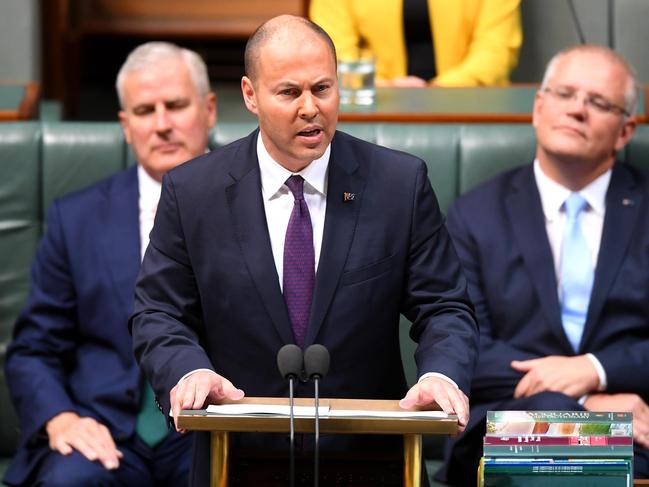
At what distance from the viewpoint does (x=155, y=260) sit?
2207 millimetres

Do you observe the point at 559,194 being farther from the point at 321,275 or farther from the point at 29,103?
the point at 29,103

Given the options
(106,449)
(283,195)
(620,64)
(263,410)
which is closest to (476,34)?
(620,64)

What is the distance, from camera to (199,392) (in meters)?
1.88

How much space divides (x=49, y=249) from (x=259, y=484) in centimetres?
122

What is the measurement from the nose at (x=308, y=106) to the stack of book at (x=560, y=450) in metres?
0.55

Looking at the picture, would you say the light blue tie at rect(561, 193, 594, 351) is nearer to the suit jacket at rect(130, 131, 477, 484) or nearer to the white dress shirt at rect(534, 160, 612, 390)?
the white dress shirt at rect(534, 160, 612, 390)

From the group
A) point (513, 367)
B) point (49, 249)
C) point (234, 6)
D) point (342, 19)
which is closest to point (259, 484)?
point (513, 367)

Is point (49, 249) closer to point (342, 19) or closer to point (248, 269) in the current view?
point (248, 269)

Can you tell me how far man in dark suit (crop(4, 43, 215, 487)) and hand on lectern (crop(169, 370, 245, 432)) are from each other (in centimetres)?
87

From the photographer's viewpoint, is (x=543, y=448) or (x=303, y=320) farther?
(x=303, y=320)

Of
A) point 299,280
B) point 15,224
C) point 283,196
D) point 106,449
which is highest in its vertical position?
point 283,196

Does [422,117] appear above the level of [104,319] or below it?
above

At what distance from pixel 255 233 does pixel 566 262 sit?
40.5 inches

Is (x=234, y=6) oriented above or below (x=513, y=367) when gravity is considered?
above
